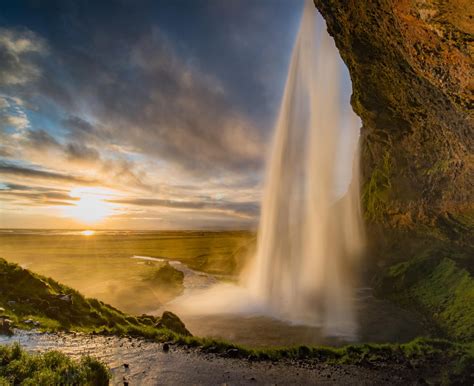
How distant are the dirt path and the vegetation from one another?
1134 millimetres

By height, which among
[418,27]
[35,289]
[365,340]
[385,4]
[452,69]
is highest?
[385,4]

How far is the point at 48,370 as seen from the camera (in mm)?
9797

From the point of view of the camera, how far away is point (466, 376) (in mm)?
11773

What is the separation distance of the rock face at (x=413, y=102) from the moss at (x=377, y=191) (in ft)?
0.48

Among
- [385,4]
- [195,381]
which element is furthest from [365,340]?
[385,4]

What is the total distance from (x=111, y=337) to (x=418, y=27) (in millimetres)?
22139

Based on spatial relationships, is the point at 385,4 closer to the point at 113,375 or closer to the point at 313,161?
the point at 113,375

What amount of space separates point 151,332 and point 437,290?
83.1 feet

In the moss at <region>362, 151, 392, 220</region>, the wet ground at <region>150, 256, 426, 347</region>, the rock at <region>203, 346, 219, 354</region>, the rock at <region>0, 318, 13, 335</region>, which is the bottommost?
the wet ground at <region>150, 256, 426, 347</region>

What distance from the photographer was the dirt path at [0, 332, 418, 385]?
11.3 m

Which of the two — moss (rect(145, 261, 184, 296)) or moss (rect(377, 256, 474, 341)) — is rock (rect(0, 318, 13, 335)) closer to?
moss (rect(145, 261, 184, 296))

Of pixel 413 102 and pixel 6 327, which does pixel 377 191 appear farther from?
pixel 6 327

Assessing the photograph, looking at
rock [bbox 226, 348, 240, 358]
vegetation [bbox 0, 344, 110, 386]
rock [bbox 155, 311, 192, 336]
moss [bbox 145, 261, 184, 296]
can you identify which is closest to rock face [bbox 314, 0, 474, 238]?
rock [bbox 226, 348, 240, 358]

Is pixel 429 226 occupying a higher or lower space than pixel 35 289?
higher
